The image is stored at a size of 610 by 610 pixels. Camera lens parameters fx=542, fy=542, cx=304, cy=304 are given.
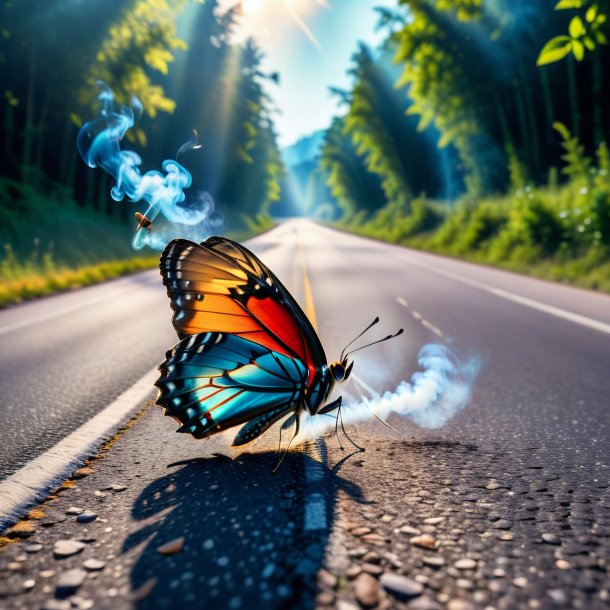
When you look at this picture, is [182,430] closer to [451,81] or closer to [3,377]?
[3,377]

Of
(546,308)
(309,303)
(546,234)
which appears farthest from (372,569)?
(546,234)

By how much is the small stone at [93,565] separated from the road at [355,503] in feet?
0.20

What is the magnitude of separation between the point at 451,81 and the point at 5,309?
917 inches

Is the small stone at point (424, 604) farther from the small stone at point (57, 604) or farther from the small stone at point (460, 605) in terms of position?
the small stone at point (57, 604)

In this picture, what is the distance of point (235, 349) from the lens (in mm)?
2891

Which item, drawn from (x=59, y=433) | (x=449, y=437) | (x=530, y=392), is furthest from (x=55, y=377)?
(x=530, y=392)

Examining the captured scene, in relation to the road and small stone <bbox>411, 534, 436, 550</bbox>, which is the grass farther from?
small stone <bbox>411, 534, 436, 550</bbox>

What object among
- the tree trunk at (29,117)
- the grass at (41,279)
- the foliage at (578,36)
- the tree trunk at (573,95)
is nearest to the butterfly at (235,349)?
the foliage at (578,36)

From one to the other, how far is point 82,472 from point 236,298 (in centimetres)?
137

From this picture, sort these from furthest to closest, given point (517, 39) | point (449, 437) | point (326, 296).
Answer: point (517, 39)
point (326, 296)
point (449, 437)

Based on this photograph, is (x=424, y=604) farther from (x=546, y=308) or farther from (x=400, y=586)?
(x=546, y=308)

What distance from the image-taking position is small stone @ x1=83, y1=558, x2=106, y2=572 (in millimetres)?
2057

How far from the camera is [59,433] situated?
147 inches

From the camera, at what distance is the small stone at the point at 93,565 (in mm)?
2057
